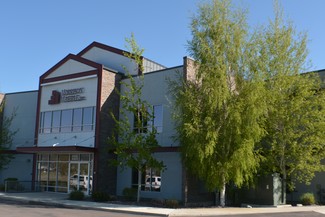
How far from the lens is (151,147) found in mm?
23188

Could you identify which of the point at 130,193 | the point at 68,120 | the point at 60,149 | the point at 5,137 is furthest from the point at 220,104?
the point at 5,137

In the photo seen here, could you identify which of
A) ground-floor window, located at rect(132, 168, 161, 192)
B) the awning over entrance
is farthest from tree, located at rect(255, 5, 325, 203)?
the awning over entrance

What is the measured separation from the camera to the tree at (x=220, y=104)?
68.1ft

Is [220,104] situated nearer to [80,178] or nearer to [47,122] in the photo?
[80,178]

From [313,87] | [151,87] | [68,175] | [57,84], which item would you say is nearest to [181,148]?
[151,87]

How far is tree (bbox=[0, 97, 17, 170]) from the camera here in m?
33.2

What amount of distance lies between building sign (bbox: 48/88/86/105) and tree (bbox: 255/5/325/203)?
12809mm

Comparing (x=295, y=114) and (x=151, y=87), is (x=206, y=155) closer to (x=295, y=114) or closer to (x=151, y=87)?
(x=295, y=114)

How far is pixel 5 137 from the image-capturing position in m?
33.9

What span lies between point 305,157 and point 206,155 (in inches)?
239

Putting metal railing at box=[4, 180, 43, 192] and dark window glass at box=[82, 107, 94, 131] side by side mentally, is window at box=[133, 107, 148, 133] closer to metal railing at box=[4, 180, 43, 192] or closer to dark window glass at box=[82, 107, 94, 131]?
dark window glass at box=[82, 107, 94, 131]

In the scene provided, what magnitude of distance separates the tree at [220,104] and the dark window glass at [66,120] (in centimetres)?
1010

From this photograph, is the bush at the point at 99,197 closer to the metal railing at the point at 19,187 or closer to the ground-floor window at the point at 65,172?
the ground-floor window at the point at 65,172

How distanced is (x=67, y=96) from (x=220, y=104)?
13.3 metres
